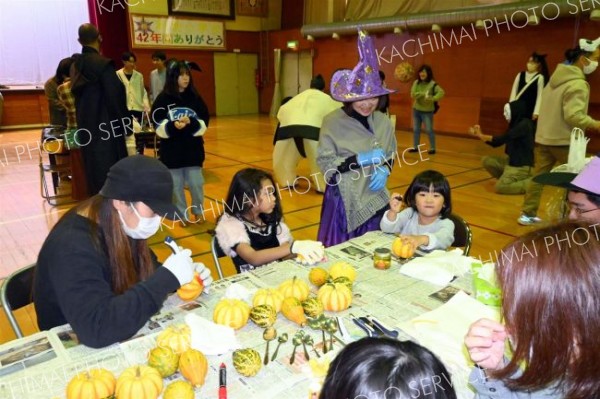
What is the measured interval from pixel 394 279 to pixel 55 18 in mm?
13424

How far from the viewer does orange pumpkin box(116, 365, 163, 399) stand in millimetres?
1263

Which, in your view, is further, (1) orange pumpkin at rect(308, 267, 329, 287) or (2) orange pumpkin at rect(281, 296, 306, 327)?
(1) orange pumpkin at rect(308, 267, 329, 287)

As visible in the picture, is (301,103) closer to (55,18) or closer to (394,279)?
(394,279)

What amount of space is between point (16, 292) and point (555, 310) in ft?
6.78

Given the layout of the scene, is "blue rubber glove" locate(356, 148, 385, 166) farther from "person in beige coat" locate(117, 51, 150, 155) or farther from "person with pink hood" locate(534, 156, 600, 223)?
"person in beige coat" locate(117, 51, 150, 155)

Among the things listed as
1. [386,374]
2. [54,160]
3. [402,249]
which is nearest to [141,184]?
[386,374]

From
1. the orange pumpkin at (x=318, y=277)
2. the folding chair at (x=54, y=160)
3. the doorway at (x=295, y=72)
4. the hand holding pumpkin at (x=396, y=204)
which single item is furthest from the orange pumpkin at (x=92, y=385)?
the doorway at (x=295, y=72)

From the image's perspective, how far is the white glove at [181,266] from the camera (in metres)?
1.70

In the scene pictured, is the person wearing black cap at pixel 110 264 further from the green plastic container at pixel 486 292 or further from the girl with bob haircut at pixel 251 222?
the green plastic container at pixel 486 292

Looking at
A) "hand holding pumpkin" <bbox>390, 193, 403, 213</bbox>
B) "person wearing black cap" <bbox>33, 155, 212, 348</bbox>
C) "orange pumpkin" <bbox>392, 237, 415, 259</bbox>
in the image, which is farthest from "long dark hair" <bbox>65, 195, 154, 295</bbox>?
"hand holding pumpkin" <bbox>390, 193, 403, 213</bbox>

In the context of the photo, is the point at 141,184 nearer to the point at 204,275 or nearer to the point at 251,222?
the point at 204,275

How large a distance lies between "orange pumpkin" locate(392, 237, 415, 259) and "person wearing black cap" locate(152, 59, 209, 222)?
3.07 m

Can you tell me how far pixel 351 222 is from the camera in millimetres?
3307

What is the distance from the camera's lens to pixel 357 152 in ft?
10.6
